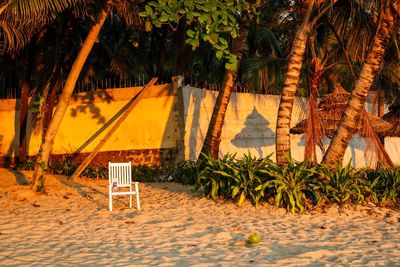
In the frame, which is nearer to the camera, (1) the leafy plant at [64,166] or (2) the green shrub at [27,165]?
(1) the leafy plant at [64,166]

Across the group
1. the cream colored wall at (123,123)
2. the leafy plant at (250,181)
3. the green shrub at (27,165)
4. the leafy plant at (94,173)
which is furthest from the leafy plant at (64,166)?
the leafy plant at (250,181)

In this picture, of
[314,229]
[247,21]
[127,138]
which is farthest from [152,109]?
[314,229]

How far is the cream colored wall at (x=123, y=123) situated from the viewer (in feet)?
46.0

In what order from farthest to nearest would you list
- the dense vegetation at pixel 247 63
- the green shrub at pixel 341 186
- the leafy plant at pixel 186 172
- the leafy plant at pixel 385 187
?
the leafy plant at pixel 186 172 → the leafy plant at pixel 385 187 → the green shrub at pixel 341 186 → the dense vegetation at pixel 247 63

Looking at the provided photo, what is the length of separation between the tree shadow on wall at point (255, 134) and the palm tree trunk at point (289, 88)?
4.64 m

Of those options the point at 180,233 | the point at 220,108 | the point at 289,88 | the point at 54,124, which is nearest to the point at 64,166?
the point at 54,124

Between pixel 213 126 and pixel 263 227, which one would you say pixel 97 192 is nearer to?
pixel 213 126

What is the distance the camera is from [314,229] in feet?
25.4

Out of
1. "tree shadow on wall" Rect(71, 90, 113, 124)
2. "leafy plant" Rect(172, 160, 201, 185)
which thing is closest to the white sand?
"leafy plant" Rect(172, 160, 201, 185)

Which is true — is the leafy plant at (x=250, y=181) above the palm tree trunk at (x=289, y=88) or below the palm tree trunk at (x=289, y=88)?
below

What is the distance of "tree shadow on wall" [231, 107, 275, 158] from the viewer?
14.8m

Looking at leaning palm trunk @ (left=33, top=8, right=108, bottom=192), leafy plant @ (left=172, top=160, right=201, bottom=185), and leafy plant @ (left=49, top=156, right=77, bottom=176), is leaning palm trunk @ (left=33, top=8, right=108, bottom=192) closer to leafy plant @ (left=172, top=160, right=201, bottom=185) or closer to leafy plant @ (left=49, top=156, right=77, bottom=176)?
leafy plant @ (left=172, top=160, right=201, bottom=185)

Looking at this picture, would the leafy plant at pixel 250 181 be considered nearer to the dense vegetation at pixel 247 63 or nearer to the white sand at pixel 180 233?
the dense vegetation at pixel 247 63

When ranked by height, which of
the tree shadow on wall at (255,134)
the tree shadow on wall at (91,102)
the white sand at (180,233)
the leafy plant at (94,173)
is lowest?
the white sand at (180,233)
